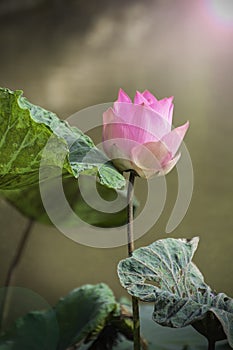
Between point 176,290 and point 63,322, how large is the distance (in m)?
0.31

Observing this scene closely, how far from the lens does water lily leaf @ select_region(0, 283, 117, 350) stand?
698 millimetres

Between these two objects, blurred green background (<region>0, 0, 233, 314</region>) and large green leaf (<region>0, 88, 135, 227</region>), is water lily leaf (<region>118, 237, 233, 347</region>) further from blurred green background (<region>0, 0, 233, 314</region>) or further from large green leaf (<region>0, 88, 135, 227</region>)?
blurred green background (<region>0, 0, 233, 314</region>)

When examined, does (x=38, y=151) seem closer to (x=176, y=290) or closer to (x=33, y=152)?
(x=33, y=152)

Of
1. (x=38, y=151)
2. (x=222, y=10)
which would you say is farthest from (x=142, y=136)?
(x=222, y=10)

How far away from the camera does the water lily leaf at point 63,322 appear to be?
698 mm

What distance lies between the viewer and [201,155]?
1.62 meters

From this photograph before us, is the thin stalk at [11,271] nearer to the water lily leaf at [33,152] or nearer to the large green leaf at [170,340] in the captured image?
the large green leaf at [170,340]

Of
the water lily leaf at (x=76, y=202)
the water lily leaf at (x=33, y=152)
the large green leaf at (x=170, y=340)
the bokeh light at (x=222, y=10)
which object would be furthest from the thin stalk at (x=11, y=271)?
the bokeh light at (x=222, y=10)

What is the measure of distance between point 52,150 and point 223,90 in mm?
1222

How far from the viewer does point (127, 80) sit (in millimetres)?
1735

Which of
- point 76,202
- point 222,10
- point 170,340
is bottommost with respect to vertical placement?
point 170,340

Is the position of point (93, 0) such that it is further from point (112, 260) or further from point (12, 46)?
point (112, 260)

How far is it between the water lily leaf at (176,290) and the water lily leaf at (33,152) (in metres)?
0.08

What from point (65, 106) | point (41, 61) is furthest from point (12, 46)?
point (65, 106)
